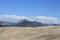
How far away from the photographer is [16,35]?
16.3 feet

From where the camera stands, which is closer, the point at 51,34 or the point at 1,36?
the point at 51,34

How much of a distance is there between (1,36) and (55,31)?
175 centimetres

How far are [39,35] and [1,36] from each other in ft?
4.19

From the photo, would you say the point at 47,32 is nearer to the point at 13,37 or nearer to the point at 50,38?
the point at 50,38

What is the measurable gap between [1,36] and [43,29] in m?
1.39

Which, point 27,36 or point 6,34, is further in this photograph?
point 6,34

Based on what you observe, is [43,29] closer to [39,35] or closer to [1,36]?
[39,35]

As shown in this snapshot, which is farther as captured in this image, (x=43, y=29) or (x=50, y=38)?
(x=43, y=29)

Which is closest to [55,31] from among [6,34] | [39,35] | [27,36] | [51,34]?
[51,34]

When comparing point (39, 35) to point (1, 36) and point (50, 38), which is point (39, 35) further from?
point (1, 36)

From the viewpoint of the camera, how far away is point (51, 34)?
470 centimetres

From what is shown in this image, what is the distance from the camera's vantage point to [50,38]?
15.0 ft

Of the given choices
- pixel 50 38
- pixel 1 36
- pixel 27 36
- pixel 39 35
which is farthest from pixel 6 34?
pixel 50 38

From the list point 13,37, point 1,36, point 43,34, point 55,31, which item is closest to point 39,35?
point 43,34
